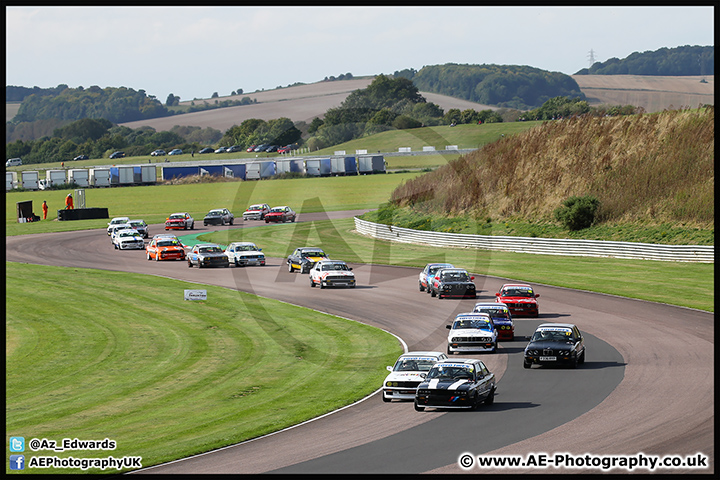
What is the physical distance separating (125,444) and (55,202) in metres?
99.9

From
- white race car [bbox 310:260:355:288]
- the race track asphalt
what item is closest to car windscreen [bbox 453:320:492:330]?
the race track asphalt

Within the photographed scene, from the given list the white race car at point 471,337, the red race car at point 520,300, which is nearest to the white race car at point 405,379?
the white race car at point 471,337

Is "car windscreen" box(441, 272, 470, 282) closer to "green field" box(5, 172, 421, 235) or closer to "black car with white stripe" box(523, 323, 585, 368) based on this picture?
"black car with white stripe" box(523, 323, 585, 368)

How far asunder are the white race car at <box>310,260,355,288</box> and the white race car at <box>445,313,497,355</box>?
15.2m

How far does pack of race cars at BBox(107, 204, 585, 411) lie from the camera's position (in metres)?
20.8

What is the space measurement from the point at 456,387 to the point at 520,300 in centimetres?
1559

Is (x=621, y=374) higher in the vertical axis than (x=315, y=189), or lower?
lower

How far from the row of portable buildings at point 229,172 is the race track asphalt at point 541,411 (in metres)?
95.6

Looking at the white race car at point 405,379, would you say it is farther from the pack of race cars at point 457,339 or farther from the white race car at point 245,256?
the white race car at point 245,256

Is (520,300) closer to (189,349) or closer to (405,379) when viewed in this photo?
(189,349)

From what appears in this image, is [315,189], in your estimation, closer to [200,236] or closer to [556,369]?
[200,236]

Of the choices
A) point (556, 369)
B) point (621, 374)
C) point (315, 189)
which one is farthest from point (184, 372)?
point (315, 189)

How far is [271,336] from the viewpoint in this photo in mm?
32062

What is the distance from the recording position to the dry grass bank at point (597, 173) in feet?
195
